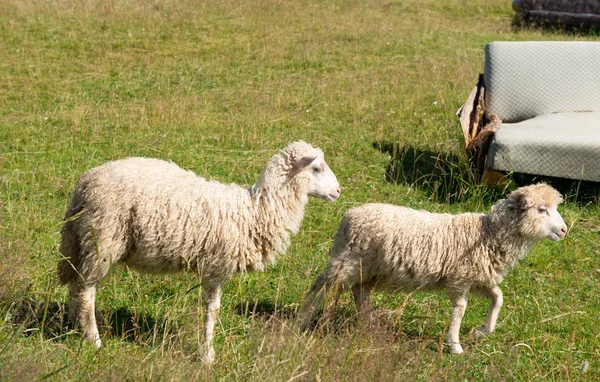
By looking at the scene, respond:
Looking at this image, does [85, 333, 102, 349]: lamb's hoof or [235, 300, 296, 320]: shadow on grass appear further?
[235, 300, 296, 320]: shadow on grass

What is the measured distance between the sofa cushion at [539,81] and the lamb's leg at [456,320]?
3.73 m

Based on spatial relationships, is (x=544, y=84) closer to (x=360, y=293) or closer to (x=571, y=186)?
(x=571, y=186)

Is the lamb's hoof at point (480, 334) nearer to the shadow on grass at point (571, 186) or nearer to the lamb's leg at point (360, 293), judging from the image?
the lamb's leg at point (360, 293)

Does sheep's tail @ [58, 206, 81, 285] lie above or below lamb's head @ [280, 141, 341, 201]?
below

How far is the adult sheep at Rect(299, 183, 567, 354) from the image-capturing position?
5020 mm

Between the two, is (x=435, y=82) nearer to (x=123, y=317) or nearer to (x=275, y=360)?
(x=123, y=317)

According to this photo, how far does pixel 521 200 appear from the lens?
508 centimetres

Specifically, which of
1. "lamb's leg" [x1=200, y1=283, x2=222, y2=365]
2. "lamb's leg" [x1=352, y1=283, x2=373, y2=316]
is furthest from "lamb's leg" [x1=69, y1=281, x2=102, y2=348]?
"lamb's leg" [x1=352, y1=283, x2=373, y2=316]

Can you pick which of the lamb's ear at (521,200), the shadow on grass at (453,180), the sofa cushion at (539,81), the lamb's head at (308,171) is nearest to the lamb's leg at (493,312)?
the lamb's ear at (521,200)

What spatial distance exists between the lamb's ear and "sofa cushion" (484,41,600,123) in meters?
3.34

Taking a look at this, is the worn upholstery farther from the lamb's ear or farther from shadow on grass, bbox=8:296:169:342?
shadow on grass, bbox=8:296:169:342

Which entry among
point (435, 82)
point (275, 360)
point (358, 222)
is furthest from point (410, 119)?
point (275, 360)

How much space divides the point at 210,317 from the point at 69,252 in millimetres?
967

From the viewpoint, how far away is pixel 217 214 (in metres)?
4.84
